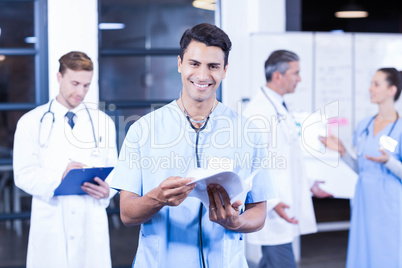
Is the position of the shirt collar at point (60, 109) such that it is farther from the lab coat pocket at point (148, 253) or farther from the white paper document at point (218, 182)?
the white paper document at point (218, 182)

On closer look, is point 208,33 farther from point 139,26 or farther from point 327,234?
point 139,26

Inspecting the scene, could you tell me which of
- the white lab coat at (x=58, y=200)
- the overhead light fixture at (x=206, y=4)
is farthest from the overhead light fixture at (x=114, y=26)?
the white lab coat at (x=58, y=200)

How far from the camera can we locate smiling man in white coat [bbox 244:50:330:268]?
3000 mm

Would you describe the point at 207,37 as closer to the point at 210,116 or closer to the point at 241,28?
the point at 210,116

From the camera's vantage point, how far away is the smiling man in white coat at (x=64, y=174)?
103 inches

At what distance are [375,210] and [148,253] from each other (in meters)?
2.02

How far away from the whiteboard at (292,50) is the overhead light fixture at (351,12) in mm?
3475

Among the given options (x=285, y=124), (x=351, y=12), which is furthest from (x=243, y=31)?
(x=351, y=12)

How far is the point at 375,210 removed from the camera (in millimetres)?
3205

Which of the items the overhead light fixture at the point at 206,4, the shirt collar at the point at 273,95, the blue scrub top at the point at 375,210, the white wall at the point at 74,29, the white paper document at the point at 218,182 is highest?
the overhead light fixture at the point at 206,4

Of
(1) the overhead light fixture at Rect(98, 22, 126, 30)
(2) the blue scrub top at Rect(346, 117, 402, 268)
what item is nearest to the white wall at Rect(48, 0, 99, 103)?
(2) the blue scrub top at Rect(346, 117, 402, 268)

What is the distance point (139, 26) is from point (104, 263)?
4248 millimetres

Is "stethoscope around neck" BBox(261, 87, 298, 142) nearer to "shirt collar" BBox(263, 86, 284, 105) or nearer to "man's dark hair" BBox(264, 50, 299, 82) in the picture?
"shirt collar" BBox(263, 86, 284, 105)

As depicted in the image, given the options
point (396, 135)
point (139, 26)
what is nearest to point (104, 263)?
point (396, 135)
